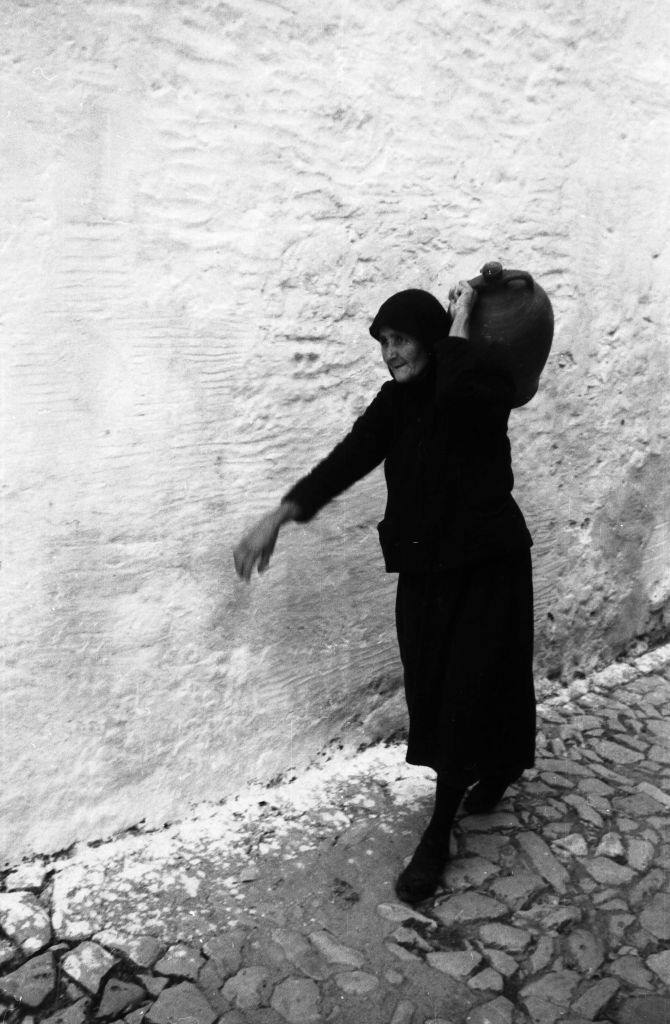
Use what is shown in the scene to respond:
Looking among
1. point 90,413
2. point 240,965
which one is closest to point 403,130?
point 90,413

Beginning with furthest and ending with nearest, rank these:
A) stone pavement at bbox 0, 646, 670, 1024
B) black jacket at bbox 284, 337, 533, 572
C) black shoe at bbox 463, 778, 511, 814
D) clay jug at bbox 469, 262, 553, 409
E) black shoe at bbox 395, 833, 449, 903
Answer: black shoe at bbox 463, 778, 511, 814 → black shoe at bbox 395, 833, 449, 903 → black jacket at bbox 284, 337, 533, 572 → clay jug at bbox 469, 262, 553, 409 → stone pavement at bbox 0, 646, 670, 1024

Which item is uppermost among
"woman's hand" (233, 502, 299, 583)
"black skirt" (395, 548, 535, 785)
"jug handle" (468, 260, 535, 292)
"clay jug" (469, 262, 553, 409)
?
"jug handle" (468, 260, 535, 292)

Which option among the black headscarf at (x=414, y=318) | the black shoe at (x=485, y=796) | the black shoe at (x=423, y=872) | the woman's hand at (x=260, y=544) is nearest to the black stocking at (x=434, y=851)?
the black shoe at (x=423, y=872)

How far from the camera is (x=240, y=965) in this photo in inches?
86.9

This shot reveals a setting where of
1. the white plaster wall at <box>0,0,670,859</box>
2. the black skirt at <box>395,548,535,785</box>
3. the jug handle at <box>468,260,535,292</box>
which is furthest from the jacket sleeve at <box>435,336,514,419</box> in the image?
the white plaster wall at <box>0,0,670,859</box>

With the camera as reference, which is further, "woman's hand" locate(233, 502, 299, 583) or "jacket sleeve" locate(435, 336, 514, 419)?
"woman's hand" locate(233, 502, 299, 583)

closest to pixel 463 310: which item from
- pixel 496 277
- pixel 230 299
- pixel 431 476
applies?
pixel 496 277

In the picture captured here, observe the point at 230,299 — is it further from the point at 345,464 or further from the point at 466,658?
the point at 466,658

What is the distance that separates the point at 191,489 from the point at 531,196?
151 centimetres

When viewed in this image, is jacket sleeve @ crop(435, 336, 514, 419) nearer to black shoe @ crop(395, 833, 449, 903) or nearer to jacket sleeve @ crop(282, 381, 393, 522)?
jacket sleeve @ crop(282, 381, 393, 522)

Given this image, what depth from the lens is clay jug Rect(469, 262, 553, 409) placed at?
222cm

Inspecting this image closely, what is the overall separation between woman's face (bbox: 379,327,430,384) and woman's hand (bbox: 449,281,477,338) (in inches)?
3.7

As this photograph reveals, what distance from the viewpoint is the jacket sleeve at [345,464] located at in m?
2.42

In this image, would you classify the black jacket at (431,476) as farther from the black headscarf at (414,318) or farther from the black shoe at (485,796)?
the black shoe at (485,796)
